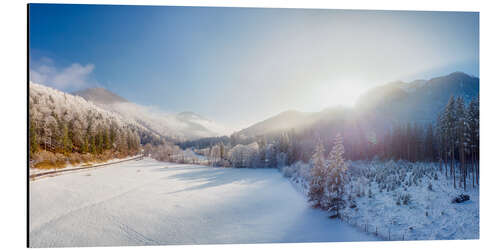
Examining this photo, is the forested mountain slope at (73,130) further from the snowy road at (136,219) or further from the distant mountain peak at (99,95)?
the snowy road at (136,219)

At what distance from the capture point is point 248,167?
2080 centimetres

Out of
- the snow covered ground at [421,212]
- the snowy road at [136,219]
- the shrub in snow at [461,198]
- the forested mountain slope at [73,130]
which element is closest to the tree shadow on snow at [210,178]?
Result: the snowy road at [136,219]

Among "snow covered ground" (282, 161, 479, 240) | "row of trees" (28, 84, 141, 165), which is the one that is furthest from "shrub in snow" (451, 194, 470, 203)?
"row of trees" (28, 84, 141, 165)

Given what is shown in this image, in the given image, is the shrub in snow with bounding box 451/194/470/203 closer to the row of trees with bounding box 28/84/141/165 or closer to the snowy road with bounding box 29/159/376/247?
the snowy road with bounding box 29/159/376/247

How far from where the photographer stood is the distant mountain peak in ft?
14.0

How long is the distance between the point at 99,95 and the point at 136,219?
343 cm

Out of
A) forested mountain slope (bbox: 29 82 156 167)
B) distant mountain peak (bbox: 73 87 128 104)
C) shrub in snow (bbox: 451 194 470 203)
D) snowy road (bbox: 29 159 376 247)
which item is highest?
distant mountain peak (bbox: 73 87 128 104)

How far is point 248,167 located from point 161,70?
17947mm

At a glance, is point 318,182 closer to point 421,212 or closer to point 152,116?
point 421,212

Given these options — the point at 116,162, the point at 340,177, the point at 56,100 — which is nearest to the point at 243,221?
the point at 340,177

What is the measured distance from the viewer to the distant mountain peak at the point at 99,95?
4281mm

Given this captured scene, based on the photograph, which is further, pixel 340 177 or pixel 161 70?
pixel 340 177

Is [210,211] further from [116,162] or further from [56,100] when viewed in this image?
[56,100]

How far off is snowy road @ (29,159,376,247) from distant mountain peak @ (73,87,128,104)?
2.04 metres
